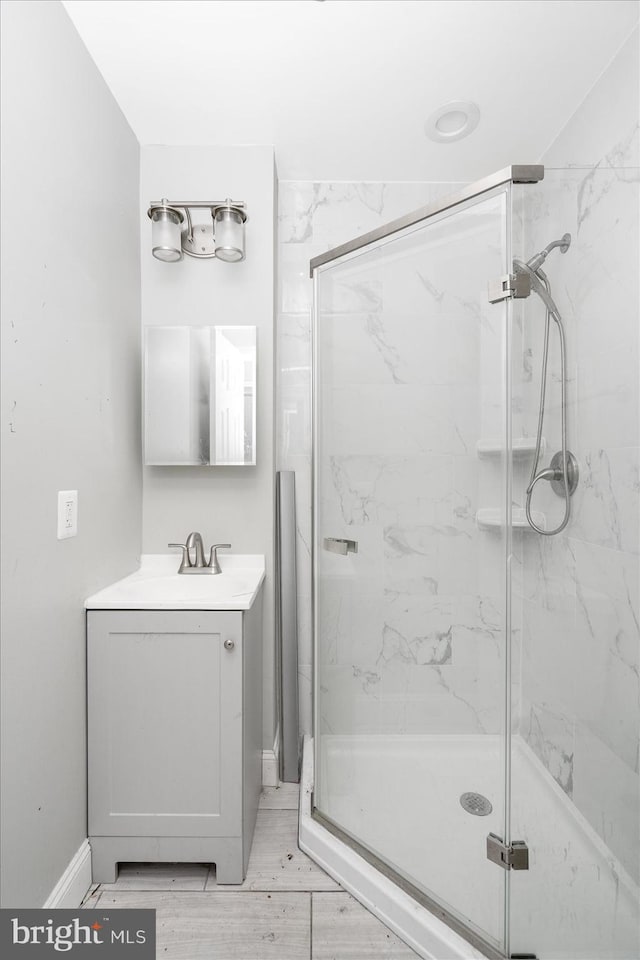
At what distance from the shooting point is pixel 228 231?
180 cm

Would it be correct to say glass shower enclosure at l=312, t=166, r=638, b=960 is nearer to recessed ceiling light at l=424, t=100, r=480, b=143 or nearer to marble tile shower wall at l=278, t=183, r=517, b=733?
marble tile shower wall at l=278, t=183, r=517, b=733

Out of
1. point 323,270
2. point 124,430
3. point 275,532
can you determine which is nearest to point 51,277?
point 124,430

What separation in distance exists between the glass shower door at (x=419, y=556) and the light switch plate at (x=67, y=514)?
704 millimetres

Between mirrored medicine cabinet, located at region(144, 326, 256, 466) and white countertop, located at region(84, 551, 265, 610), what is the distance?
393mm

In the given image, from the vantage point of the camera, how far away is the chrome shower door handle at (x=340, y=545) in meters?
1.56

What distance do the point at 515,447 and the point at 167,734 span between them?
3.90ft

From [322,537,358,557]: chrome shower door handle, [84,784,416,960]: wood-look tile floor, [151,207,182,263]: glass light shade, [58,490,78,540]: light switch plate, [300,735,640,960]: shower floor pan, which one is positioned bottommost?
[84,784,416,960]: wood-look tile floor

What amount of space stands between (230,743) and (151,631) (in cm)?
38

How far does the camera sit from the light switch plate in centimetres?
135

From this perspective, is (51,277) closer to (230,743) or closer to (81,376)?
(81,376)

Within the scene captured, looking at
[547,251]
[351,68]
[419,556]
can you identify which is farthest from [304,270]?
[419,556]

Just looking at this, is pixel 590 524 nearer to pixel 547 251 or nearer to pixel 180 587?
pixel 547 251

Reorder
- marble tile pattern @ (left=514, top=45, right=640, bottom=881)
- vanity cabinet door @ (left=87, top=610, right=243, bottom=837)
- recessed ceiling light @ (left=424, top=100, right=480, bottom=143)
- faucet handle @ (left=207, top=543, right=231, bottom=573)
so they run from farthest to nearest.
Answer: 1. faucet handle @ (left=207, top=543, right=231, bottom=573)
2. recessed ceiling light @ (left=424, top=100, right=480, bottom=143)
3. vanity cabinet door @ (left=87, top=610, right=243, bottom=837)
4. marble tile pattern @ (left=514, top=45, right=640, bottom=881)
